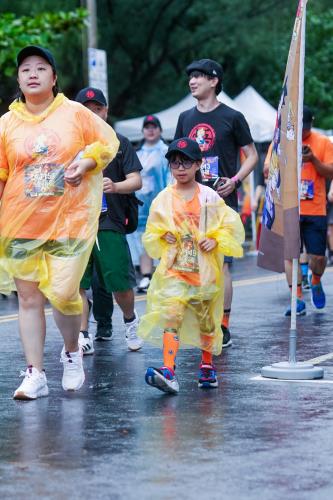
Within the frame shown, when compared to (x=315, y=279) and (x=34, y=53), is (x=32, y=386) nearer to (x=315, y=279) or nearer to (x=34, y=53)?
(x=34, y=53)

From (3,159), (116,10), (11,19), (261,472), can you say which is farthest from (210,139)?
(116,10)

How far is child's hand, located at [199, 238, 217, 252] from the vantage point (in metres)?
7.84

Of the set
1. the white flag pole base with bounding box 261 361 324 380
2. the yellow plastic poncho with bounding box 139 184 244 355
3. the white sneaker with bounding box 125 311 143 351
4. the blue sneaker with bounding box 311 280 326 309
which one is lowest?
the blue sneaker with bounding box 311 280 326 309

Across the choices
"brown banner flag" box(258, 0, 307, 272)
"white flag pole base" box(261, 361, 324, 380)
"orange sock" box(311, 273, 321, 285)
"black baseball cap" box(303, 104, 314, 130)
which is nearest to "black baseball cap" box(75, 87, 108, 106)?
"brown banner flag" box(258, 0, 307, 272)

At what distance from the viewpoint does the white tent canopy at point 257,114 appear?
2476cm

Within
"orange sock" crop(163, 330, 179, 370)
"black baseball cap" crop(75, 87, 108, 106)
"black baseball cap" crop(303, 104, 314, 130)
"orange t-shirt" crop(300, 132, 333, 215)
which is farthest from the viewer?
"orange t-shirt" crop(300, 132, 333, 215)

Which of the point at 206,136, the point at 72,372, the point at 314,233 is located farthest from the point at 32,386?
the point at 314,233

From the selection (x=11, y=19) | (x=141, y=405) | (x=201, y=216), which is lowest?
(x=141, y=405)

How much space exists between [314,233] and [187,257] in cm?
459

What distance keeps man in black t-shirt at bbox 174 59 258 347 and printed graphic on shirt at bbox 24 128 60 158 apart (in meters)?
2.40

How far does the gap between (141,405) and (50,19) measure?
47.4ft

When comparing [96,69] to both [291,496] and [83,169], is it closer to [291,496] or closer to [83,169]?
[83,169]

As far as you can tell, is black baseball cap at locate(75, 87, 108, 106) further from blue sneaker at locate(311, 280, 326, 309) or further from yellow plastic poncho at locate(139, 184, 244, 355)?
blue sneaker at locate(311, 280, 326, 309)

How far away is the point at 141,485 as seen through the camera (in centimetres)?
536
